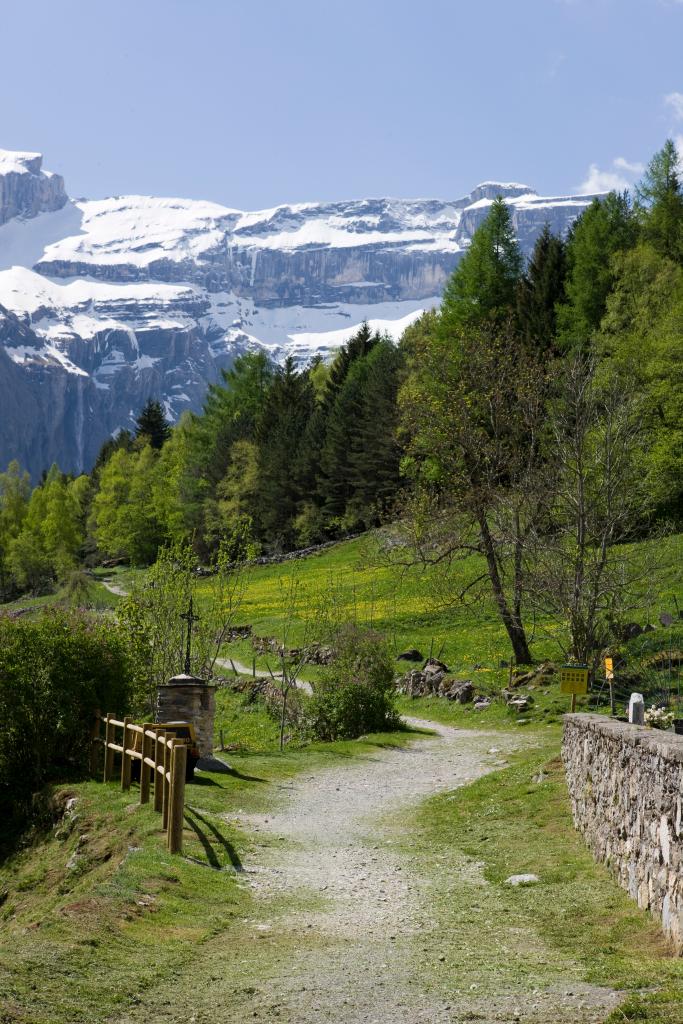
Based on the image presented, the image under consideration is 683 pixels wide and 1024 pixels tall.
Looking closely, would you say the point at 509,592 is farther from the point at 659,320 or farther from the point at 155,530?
the point at 155,530

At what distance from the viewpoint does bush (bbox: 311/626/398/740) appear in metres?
25.7

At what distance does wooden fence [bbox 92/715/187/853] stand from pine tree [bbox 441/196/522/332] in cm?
5250

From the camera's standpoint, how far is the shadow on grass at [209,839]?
41.3 ft

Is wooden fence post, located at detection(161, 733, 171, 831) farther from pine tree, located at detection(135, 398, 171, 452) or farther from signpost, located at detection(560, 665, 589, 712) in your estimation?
pine tree, located at detection(135, 398, 171, 452)

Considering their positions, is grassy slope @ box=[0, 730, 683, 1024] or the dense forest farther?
the dense forest

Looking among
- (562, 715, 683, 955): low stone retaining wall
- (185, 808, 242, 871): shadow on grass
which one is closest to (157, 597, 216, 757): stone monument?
(185, 808, 242, 871): shadow on grass

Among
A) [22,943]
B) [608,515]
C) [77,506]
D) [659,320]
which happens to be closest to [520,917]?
[22,943]

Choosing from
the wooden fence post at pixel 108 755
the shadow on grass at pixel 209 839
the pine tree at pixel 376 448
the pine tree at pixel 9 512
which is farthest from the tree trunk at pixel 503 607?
the pine tree at pixel 9 512

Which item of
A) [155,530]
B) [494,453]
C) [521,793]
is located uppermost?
[494,453]

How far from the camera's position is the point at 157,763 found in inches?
574

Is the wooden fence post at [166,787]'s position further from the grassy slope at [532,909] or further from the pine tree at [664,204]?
the pine tree at [664,204]

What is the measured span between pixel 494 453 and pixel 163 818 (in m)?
19.2

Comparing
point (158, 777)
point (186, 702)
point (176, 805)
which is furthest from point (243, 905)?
point (186, 702)

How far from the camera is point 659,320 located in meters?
50.2
